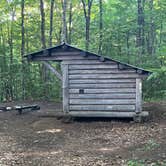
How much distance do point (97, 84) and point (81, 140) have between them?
12.8 ft

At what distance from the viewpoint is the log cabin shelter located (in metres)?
14.5

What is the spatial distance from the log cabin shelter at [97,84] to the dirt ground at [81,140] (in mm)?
554

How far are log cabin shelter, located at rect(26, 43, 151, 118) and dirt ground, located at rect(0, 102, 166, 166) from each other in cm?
55

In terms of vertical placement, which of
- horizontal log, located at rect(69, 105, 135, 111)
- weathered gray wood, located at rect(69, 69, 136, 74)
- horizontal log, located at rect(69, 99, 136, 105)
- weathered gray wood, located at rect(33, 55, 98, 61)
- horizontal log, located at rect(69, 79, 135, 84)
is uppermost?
weathered gray wood, located at rect(33, 55, 98, 61)

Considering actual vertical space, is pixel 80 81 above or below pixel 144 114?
above

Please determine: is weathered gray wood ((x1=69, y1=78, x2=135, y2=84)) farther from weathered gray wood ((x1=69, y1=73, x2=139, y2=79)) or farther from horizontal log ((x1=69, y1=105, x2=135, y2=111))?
horizontal log ((x1=69, y1=105, x2=135, y2=111))

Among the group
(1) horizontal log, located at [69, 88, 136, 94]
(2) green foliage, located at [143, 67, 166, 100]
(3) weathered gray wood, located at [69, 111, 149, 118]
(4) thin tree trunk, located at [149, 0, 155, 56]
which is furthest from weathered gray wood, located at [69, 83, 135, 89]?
(4) thin tree trunk, located at [149, 0, 155, 56]

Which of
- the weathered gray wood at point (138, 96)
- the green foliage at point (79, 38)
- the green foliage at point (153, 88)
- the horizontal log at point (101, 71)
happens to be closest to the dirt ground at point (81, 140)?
the weathered gray wood at point (138, 96)

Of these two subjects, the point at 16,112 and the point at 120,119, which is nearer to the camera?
the point at 120,119

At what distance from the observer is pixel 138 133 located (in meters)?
12.2

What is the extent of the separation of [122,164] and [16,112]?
10951 mm

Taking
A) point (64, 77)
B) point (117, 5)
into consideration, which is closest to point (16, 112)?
point (64, 77)

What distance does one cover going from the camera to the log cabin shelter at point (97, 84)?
47.4 feet

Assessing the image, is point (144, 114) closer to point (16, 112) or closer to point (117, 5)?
point (16, 112)
